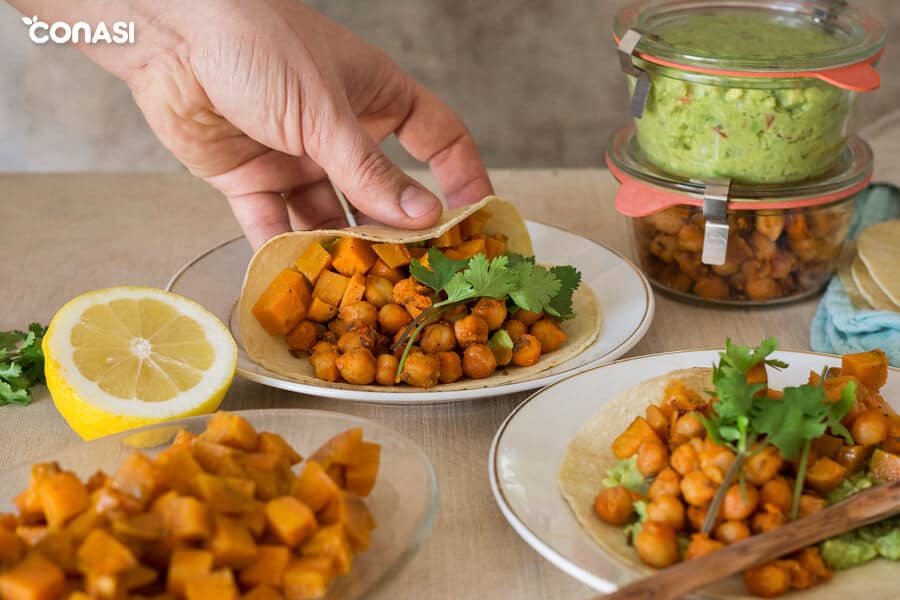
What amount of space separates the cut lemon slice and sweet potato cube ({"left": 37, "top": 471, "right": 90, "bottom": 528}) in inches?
12.3

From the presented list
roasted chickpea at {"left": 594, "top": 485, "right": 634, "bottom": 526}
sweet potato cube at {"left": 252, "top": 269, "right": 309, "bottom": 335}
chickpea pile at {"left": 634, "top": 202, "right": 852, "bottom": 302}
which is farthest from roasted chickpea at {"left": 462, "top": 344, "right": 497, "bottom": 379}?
chickpea pile at {"left": 634, "top": 202, "right": 852, "bottom": 302}

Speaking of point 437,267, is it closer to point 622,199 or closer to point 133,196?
point 622,199

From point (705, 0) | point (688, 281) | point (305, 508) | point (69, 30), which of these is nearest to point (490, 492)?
point (305, 508)

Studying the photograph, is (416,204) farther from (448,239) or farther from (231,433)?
(231,433)

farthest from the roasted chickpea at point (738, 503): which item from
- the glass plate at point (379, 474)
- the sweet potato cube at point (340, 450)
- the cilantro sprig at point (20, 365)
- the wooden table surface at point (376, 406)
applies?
the cilantro sprig at point (20, 365)

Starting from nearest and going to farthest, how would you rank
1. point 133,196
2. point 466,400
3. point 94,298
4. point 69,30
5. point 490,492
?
point 490,492
point 94,298
point 466,400
point 69,30
point 133,196

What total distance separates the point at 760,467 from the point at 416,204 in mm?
931

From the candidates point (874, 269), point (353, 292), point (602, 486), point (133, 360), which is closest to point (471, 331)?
point (353, 292)

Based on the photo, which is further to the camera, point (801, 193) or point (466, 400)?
point (801, 193)

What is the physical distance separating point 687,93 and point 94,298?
4.03ft

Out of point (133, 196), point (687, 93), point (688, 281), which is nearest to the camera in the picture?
point (687, 93)

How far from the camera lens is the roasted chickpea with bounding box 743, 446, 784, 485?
1.28 meters

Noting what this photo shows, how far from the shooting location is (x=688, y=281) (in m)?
2.16

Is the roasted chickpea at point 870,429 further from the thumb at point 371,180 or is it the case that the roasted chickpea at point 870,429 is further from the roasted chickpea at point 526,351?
the thumb at point 371,180
